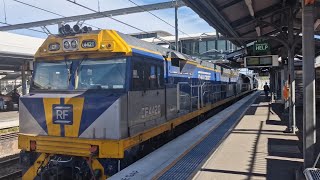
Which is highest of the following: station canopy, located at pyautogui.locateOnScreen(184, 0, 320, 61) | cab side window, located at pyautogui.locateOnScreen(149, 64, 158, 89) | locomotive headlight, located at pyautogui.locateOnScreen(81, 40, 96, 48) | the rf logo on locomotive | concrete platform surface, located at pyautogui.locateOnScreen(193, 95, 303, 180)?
station canopy, located at pyautogui.locateOnScreen(184, 0, 320, 61)

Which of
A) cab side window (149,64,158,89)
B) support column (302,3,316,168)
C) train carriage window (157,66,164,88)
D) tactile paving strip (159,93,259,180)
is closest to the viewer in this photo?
support column (302,3,316,168)

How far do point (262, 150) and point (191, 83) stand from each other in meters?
4.84

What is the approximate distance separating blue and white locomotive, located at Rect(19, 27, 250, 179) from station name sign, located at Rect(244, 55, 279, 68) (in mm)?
6461

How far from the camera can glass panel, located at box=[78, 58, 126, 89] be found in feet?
23.0

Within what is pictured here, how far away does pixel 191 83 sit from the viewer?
42.1 feet

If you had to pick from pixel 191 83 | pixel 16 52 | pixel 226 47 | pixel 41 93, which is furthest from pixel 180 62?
pixel 226 47

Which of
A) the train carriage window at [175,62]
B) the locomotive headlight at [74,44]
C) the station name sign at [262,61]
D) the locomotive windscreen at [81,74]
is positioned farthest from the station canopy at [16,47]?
the locomotive headlight at [74,44]

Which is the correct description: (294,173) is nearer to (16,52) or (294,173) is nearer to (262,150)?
(262,150)

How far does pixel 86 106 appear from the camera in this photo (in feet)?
22.2

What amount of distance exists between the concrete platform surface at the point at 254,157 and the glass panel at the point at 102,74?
7.92ft

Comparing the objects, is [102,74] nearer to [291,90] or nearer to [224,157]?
[224,157]

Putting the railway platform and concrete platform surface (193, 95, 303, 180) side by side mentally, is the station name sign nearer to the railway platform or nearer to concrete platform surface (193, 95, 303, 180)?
concrete platform surface (193, 95, 303, 180)

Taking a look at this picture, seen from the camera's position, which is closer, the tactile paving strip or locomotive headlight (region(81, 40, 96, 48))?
the tactile paving strip

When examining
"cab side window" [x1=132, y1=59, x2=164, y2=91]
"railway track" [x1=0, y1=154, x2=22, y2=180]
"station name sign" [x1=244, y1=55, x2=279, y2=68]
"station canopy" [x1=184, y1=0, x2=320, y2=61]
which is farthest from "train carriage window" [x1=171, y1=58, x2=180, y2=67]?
"railway track" [x1=0, y1=154, x2=22, y2=180]
